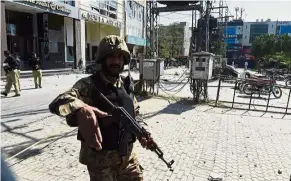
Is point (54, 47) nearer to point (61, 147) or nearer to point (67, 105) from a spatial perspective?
point (61, 147)

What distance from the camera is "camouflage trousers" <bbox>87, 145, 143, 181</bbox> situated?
208 cm

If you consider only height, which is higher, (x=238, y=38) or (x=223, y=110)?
(x=238, y=38)

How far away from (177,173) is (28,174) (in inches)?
84.0

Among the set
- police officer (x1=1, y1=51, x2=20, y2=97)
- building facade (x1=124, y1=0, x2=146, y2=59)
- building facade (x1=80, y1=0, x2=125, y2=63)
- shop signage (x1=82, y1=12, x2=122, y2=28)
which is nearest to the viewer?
police officer (x1=1, y1=51, x2=20, y2=97)

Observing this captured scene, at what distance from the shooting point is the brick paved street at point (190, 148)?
3.94m

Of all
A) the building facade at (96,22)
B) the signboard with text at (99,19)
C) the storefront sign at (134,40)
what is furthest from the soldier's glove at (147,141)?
the storefront sign at (134,40)

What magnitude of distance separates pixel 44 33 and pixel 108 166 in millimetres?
21961

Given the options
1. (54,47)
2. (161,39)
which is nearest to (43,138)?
(54,47)

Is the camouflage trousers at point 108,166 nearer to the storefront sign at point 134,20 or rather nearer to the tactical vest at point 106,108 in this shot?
the tactical vest at point 106,108

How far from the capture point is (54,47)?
23.1 m

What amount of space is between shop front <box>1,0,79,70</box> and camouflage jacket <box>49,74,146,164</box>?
19.0m

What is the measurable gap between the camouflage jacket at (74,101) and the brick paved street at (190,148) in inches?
79.1

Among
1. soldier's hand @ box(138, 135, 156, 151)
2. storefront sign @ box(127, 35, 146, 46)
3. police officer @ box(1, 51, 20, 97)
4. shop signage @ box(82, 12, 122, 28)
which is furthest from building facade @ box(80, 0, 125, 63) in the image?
soldier's hand @ box(138, 135, 156, 151)

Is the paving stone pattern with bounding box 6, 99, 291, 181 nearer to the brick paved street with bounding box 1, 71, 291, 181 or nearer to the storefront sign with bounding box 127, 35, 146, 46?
the brick paved street with bounding box 1, 71, 291, 181
